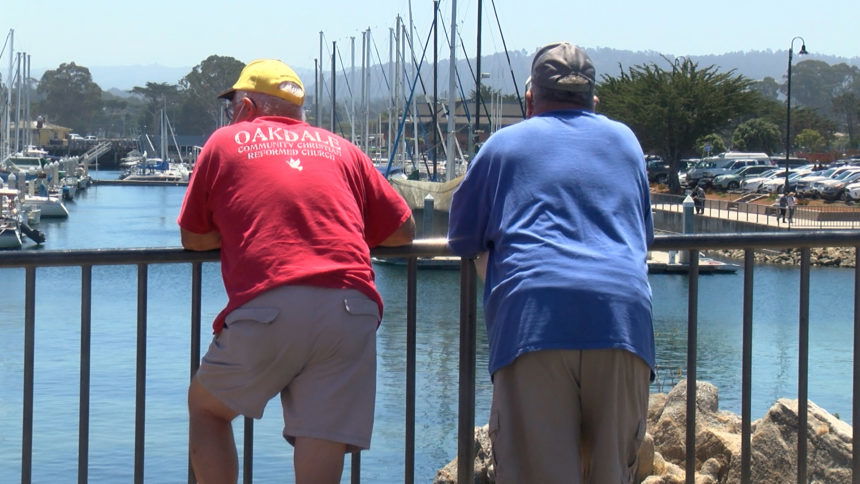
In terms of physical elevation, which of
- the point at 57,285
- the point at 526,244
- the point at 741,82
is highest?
the point at 741,82

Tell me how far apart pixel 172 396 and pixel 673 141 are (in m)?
57.9

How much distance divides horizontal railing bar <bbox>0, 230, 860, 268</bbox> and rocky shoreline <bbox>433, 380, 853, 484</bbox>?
264 centimetres

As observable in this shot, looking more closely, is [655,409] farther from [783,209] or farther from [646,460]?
[783,209]

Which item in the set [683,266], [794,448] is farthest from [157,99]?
[794,448]

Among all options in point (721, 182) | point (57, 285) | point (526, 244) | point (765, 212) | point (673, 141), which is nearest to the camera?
point (526, 244)

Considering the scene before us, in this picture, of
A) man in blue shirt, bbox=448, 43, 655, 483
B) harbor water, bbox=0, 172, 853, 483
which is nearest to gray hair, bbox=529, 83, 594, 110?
man in blue shirt, bbox=448, 43, 655, 483

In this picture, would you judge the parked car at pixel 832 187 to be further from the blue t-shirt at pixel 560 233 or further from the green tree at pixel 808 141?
the green tree at pixel 808 141

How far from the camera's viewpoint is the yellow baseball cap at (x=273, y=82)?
12.1 ft

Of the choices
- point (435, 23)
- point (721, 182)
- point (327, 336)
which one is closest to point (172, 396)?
point (327, 336)

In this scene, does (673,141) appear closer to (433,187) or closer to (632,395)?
(433,187)

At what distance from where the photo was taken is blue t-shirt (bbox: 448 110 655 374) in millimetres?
3201

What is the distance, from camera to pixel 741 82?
7225 cm

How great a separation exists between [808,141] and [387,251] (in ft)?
349

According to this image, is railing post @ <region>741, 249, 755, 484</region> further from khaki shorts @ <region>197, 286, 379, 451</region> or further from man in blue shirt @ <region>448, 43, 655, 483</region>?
khaki shorts @ <region>197, 286, 379, 451</region>
